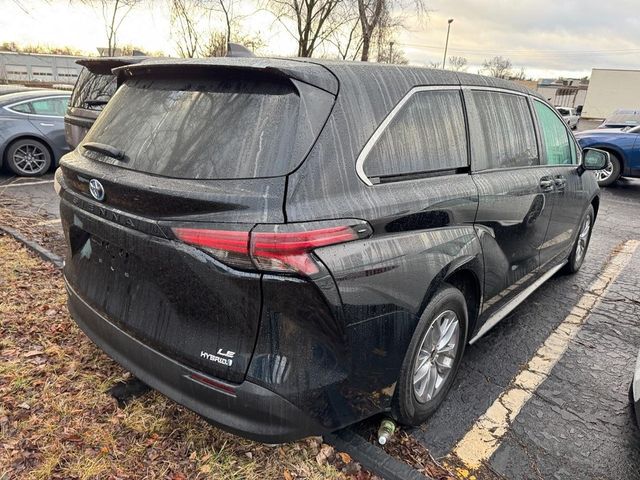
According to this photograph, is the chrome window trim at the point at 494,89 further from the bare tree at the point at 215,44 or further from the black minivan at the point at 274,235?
the bare tree at the point at 215,44

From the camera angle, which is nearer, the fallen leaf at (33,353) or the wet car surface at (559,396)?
the wet car surface at (559,396)

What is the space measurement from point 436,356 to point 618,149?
10061 mm

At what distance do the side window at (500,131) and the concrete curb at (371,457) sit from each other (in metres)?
1.58

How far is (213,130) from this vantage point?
1.85 meters

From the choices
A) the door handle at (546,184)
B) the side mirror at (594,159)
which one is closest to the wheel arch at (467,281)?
the door handle at (546,184)

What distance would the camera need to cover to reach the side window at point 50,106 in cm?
832

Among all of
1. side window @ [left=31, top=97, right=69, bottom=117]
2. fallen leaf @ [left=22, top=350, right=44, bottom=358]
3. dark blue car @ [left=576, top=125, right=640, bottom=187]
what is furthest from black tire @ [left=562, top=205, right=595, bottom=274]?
side window @ [left=31, top=97, right=69, bottom=117]

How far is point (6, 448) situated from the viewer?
2158mm

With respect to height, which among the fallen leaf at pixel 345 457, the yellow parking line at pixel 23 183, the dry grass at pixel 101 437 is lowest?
the yellow parking line at pixel 23 183

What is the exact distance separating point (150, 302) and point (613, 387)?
2.87 metres

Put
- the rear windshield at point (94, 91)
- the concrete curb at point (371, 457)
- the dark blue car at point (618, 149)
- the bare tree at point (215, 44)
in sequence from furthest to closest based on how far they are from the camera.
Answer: the bare tree at point (215, 44) → the dark blue car at point (618, 149) → the rear windshield at point (94, 91) → the concrete curb at point (371, 457)

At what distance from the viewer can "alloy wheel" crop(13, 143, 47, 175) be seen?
8.09 m

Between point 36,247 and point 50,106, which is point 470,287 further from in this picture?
point 50,106

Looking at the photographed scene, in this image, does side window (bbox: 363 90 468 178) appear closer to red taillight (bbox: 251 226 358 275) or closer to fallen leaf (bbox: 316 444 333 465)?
red taillight (bbox: 251 226 358 275)
